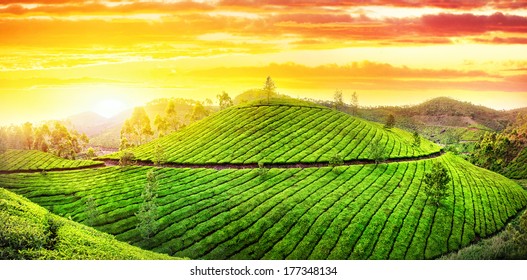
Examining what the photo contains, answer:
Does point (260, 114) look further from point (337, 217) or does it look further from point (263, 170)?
point (337, 217)

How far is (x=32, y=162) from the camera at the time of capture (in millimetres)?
67062

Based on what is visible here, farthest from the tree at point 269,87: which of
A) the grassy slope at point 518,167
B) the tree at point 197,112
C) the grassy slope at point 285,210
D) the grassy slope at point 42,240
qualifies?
the grassy slope at point 42,240

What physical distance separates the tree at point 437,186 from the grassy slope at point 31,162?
54.8 meters

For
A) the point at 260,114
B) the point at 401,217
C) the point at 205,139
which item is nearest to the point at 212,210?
the point at 401,217

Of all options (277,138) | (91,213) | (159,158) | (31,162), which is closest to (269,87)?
(277,138)

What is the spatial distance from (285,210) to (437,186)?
948 inches

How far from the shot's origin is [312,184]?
214 ft

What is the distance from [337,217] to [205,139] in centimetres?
4278

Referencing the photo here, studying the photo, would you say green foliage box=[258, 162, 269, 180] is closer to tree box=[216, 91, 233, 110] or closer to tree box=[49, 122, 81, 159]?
tree box=[49, 122, 81, 159]

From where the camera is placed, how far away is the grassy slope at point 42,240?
2455 centimetres

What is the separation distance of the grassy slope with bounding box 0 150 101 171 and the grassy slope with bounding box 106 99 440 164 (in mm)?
8780

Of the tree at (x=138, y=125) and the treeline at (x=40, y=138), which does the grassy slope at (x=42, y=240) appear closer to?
the treeline at (x=40, y=138)

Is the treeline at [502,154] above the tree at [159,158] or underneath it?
underneath

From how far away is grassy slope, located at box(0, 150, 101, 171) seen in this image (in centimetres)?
6444
